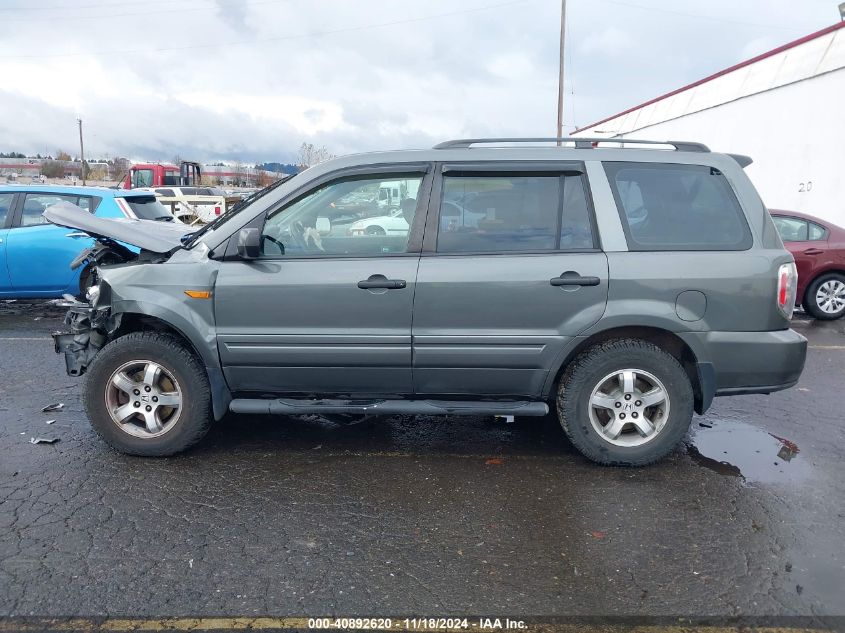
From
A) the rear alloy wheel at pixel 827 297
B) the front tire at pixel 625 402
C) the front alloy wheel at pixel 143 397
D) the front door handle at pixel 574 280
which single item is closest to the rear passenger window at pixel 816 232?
the rear alloy wheel at pixel 827 297

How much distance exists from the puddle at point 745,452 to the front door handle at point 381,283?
7.39 feet

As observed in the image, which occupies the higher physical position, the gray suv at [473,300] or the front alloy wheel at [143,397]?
the gray suv at [473,300]

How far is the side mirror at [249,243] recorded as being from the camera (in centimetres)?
374

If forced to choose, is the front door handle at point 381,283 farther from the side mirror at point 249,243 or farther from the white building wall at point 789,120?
the white building wall at point 789,120

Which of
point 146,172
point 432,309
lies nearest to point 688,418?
point 432,309

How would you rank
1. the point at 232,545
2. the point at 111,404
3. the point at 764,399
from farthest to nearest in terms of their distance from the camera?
1. the point at 764,399
2. the point at 111,404
3. the point at 232,545

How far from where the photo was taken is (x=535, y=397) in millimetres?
3979

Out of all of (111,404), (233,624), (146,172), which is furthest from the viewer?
(146,172)

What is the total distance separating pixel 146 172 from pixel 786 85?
27.5 metres

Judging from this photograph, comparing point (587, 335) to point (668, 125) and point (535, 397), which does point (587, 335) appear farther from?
point (668, 125)

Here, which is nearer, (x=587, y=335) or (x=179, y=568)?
(x=179, y=568)

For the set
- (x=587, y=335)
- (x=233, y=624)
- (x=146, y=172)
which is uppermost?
(x=146, y=172)

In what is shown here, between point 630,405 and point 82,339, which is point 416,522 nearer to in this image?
point 630,405

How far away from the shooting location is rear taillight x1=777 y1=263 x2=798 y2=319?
378 centimetres
